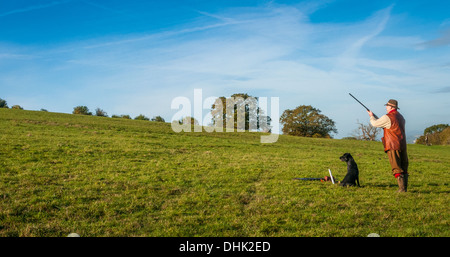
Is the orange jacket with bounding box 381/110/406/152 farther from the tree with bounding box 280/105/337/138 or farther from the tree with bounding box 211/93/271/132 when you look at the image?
the tree with bounding box 280/105/337/138

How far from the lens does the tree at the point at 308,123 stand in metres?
86.4

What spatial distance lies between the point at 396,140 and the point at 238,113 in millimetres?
69120

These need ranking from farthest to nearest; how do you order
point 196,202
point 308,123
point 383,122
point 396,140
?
point 308,123
point 383,122
point 396,140
point 196,202

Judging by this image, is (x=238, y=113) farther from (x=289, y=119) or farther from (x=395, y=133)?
(x=395, y=133)

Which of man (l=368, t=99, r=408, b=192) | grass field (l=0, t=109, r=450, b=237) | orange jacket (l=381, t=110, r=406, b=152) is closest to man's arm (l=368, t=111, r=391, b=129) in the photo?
man (l=368, t=99, r=408, b=192)

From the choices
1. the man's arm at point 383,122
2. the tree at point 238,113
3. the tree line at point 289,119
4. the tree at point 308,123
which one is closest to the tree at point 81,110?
the tree line at point 289,119

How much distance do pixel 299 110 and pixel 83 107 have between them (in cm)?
6215

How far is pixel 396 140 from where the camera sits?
11203 mm

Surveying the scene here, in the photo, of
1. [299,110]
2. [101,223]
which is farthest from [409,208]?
[299,110]

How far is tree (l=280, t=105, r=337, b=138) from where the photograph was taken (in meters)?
86.4

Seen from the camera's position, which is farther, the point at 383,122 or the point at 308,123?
the point at 308,123

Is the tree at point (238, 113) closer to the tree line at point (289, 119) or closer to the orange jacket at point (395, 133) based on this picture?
the tree line at point (289, 119)

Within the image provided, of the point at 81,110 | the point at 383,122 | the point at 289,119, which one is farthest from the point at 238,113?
the point at 383,122
